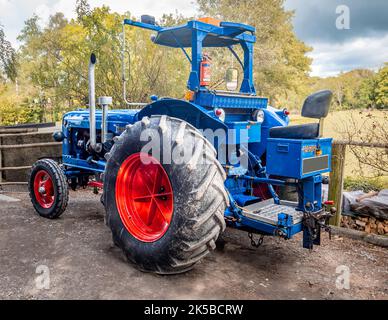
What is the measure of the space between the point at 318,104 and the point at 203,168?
3.52ft

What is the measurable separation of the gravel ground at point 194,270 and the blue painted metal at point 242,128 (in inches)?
17.5

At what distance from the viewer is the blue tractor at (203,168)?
2.87 metres

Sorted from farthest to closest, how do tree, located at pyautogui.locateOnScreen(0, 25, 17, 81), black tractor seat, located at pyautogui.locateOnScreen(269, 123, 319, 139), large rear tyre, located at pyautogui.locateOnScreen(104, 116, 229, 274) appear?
tree, located at pyautogui.locateOnScreen(0, 25, 17, 81), black tractor seat, located at pyautogui.locateOnScreen(269, 123, 319, 139), large rear tyre, located at pyautogui.locateOnScreen(104, 116, 229, 274)

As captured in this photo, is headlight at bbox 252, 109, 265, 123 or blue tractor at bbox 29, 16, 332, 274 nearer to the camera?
blue tractor at bbox 29, 16, 332, 274

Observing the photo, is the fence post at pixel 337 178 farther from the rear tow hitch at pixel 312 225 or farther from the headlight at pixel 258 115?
the rear tow hitch at pixel 312 225

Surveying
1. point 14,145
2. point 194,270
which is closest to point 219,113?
point 194,270

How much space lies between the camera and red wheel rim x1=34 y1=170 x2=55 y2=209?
4965 mm

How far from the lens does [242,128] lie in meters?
3.62

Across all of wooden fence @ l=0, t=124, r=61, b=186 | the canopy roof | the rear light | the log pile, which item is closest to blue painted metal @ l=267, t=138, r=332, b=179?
the rear light

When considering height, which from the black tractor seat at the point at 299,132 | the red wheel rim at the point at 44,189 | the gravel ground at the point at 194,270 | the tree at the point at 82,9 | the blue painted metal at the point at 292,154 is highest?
the tree at the point at 82,9

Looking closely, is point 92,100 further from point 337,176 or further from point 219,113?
point 337,176

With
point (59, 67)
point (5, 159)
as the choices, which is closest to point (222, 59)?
point (59, 67)

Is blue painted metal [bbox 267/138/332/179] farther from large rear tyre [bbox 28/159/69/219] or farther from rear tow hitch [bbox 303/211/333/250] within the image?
large rear tyre [bbox 28/159/69/219]

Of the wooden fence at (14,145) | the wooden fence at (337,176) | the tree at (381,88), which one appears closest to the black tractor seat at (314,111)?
the wooden fence at (337,176)
